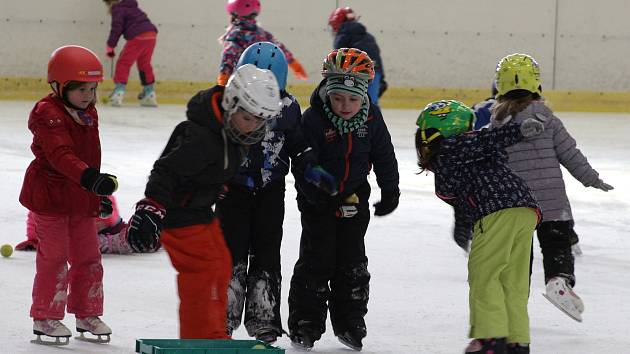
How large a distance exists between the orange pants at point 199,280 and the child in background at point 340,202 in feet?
3.01

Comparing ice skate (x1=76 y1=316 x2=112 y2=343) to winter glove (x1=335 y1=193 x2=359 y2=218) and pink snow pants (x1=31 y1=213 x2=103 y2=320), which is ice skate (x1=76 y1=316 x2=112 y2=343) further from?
winter glove (x1=335 y1=193 x2=359 y2=218)

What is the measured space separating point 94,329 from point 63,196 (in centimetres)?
55

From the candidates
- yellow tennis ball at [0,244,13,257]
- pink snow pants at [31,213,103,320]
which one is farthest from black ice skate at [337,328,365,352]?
yellow tennis ball at [0,244,13,257]

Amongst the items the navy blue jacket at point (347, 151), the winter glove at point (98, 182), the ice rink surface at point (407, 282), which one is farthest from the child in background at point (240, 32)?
the winter glove at point (98, 182)

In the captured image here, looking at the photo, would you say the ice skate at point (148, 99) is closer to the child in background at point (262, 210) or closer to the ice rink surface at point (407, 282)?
the ice rink surface at point (407, 282)

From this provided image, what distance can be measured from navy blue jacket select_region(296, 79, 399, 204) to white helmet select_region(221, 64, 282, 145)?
924 millimetres

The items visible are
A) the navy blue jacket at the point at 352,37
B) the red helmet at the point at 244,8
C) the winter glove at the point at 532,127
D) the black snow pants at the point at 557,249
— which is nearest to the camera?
the winter glove at the point at 532,127

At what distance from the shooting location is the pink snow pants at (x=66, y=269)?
4973 mm

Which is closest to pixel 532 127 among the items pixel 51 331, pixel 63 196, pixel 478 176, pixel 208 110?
pixel 478 176

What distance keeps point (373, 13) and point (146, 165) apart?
814 centimetres

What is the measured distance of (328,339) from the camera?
5.25 meters

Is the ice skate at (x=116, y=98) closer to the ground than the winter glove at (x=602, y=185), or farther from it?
closer to the ground

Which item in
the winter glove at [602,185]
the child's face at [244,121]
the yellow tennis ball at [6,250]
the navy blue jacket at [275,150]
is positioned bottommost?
the yellow tennis ball at [6,250]

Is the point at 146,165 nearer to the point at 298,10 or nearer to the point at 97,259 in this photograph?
the point at 97,259
